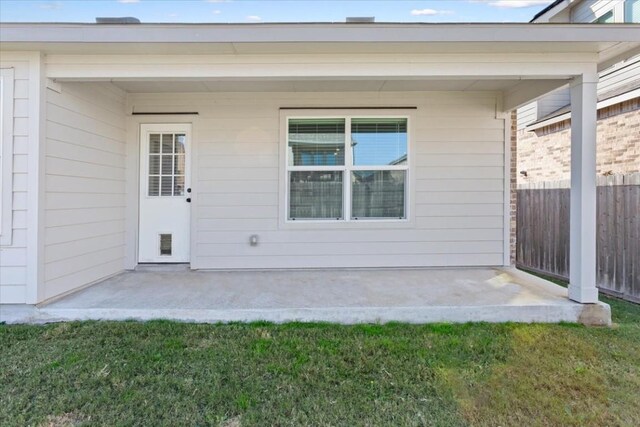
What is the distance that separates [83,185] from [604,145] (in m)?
8.09

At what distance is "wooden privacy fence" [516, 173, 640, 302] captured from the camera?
4566 mm

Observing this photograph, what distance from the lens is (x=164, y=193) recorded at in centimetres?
528

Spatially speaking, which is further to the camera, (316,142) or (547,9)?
(547,9)

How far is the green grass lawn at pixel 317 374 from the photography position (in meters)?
2.14

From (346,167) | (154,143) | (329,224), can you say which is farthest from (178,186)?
(346,167)

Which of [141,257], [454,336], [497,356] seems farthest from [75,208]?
[497,356]

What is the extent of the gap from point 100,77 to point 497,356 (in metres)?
4.41

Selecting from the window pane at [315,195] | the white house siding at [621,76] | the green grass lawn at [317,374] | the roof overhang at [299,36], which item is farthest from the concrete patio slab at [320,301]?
the white house siding at [621,76]

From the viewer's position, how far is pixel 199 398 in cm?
228

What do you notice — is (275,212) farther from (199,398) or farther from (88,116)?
(199,398)

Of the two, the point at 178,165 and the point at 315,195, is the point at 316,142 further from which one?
the point at 178,165

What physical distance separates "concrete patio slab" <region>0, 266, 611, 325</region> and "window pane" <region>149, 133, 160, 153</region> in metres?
1.82

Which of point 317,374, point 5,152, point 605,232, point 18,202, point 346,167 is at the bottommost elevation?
point 317,374

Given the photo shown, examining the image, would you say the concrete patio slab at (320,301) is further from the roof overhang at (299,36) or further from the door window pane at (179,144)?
the roof overhang at (299,36)
